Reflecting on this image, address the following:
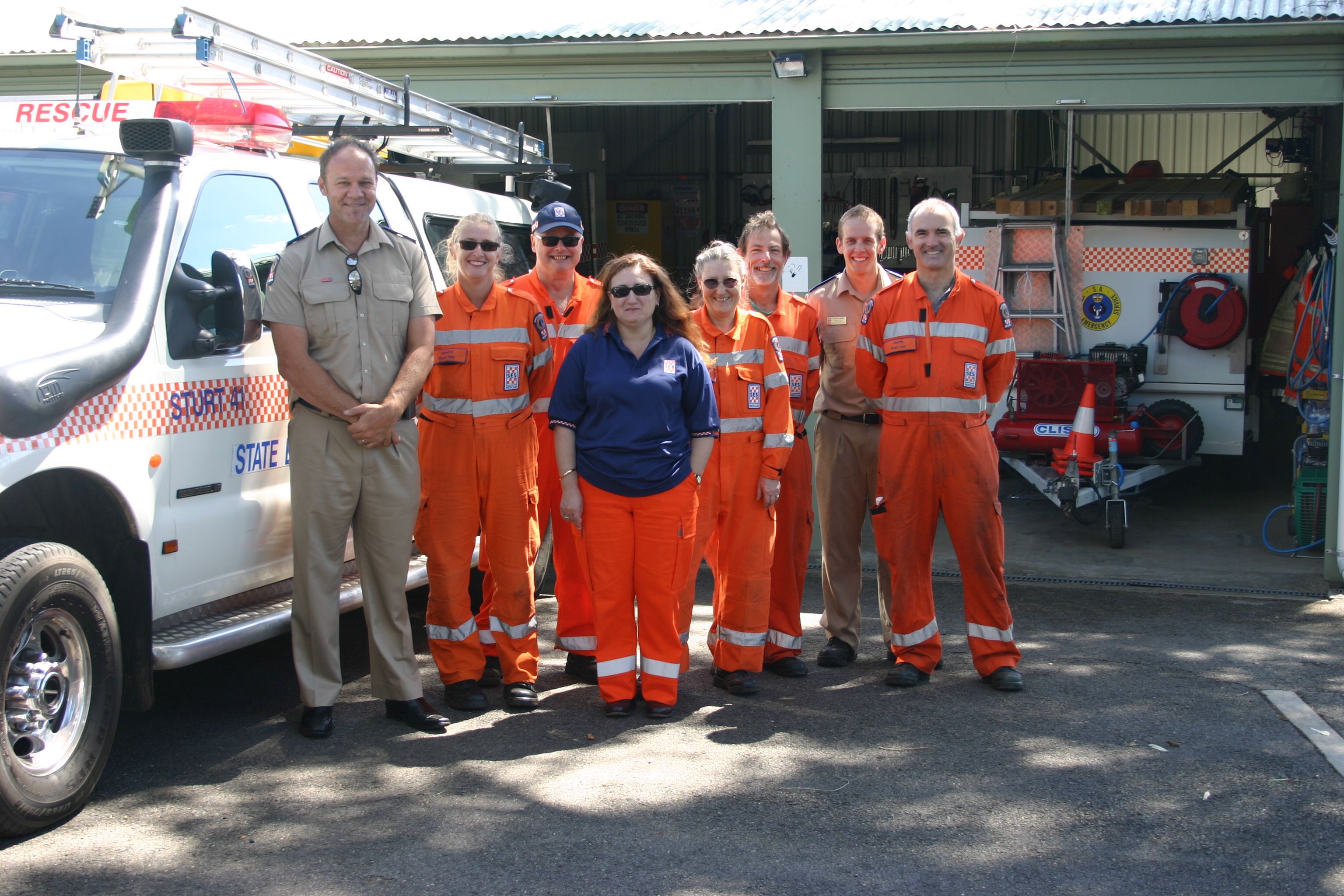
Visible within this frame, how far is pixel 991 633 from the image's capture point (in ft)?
17.6

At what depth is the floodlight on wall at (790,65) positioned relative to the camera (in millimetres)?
7680

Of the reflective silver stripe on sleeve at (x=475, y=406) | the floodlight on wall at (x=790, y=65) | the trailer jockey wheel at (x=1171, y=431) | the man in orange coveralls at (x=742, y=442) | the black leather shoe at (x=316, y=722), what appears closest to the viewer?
the black leather shoe at (x=316, y=722)

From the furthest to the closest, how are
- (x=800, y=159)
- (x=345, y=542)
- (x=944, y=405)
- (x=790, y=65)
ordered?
1. (x=800, y=159)
2. (x=790, y=65)
3. (x=944, y=405)
4. (x=345, y=542)

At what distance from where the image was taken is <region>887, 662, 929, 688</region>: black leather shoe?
5.38 meters

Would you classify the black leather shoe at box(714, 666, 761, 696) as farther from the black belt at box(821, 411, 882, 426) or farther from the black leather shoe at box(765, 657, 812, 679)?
the black belt at box(821, 411, 882, 426)

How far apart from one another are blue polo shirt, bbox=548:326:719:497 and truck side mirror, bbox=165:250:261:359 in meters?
1.21

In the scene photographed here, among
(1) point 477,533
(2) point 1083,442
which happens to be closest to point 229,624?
(1) point 477,533

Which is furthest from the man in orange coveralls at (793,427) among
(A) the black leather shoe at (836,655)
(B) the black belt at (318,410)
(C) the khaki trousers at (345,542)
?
(B) the black belt at (318,410)

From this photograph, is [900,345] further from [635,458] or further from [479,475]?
[479,475]

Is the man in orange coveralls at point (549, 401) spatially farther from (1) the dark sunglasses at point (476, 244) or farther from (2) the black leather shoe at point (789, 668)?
(2) the black leather shoe at point (789, 668)

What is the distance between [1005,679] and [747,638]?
1148 mm

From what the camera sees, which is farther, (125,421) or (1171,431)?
(1171,431)

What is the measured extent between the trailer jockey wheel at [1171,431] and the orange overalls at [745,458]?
15.7ft

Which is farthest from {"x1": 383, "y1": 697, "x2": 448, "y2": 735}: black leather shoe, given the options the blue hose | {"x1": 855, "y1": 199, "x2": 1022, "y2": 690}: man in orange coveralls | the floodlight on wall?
the blue hose
